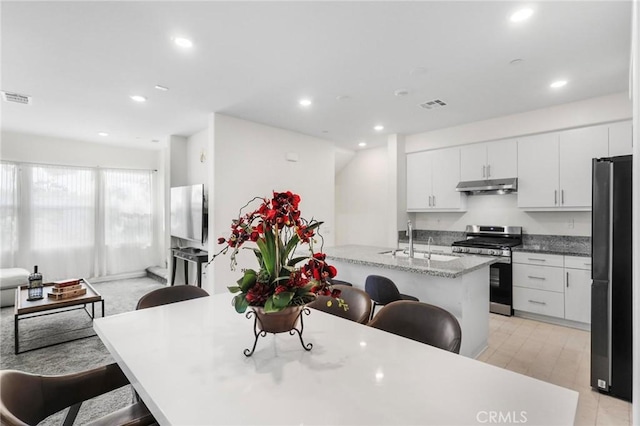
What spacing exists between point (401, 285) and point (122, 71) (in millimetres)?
3205

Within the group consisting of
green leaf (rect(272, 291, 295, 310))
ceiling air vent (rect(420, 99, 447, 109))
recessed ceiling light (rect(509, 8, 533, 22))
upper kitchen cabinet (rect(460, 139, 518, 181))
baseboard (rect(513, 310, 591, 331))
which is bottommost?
baseboard (rect(513, 310, 591, 331))

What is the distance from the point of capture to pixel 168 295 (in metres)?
2.19

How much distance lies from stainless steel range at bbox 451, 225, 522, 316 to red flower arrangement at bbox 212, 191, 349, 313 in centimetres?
335

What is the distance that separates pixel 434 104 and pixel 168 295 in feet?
11.3

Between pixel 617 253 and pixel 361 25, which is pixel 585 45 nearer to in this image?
pixel 617 253

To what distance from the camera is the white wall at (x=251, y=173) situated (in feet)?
13.5

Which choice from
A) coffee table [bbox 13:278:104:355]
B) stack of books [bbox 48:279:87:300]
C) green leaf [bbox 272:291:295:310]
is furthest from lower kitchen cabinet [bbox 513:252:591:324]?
stack of books [bbox 48:279:87:300]

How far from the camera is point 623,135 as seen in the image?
11.5ft

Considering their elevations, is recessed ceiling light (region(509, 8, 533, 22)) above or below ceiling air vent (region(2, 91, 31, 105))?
above

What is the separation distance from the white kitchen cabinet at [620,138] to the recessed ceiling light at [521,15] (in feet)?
8.04

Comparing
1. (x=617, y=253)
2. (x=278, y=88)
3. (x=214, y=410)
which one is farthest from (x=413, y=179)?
(x=214, y=410)

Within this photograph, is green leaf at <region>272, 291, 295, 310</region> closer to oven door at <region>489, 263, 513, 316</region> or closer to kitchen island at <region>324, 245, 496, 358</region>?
kitchen island at <region>324, 245, 496, 358</region>

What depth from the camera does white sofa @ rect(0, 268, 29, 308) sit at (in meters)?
4.32

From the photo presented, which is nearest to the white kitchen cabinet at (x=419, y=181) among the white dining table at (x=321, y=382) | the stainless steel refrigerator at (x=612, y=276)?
the stainless steel refrigerator at (x=612, y=276)
